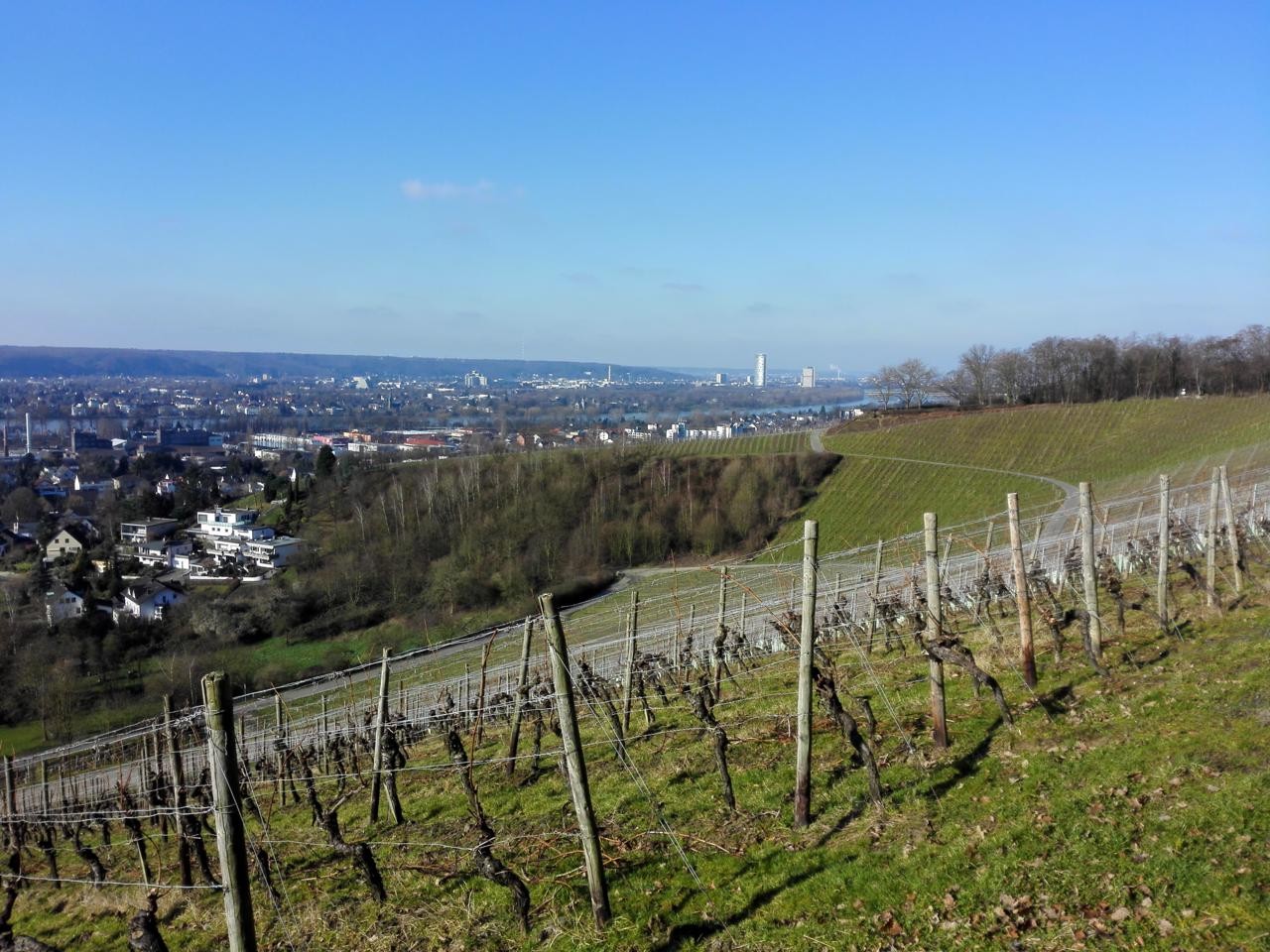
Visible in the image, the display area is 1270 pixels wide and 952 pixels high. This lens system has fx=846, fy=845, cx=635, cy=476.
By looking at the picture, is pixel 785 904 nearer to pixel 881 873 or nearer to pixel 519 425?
pixel 881 873

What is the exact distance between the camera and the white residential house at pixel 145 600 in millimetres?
49750

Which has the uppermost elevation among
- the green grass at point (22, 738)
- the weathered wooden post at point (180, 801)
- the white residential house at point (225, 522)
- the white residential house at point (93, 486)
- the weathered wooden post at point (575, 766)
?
the weathered wooden post at point (575, 766)

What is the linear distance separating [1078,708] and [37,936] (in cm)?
1032

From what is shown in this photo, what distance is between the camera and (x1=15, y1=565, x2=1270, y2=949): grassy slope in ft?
16.1

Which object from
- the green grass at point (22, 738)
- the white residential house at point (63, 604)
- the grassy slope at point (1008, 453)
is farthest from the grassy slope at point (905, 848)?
the white residential house at point (63, 604)

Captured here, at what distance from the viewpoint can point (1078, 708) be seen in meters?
7.79

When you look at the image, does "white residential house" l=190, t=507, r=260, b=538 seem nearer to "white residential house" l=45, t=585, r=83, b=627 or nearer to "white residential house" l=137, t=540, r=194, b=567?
"white residential house" l=137, t=540, r=194, b=567

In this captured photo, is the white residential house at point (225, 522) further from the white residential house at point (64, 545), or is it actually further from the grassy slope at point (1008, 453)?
the grassy slope at point (1008, 453)

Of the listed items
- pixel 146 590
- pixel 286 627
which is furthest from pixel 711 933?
pixel 146 590

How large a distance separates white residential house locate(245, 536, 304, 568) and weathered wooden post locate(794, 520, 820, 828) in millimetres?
59477

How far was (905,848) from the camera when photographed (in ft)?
18.9

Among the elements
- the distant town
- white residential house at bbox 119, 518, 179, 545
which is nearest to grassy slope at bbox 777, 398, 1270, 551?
the distant town

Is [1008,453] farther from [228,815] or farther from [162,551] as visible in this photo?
[162,551]

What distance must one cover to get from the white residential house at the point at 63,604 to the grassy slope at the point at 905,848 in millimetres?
48110
